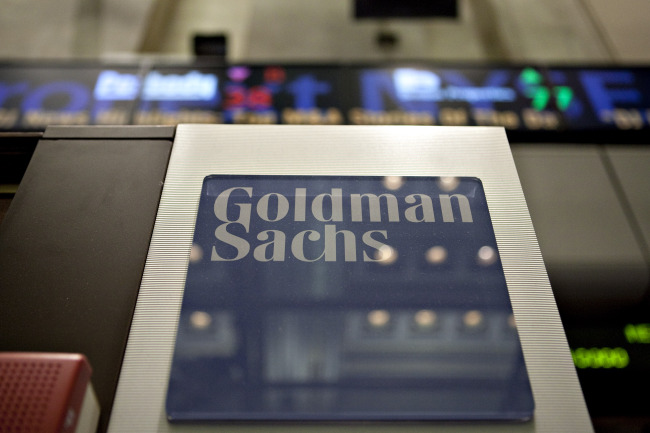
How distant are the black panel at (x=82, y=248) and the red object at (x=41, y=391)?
93 millimetres

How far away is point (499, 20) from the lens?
384cm

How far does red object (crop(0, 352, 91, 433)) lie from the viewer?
54 cm

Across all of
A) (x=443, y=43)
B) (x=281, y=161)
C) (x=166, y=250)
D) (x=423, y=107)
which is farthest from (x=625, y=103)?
(x=166, y=250)

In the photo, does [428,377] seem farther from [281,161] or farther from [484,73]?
[484,73]

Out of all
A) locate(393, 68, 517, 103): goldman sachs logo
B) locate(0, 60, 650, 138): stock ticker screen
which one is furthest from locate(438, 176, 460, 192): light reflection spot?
locate(393, 68, 517, 103): goldman sachs logo

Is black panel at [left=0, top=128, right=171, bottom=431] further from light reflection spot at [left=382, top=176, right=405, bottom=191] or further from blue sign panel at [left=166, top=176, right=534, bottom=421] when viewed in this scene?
light reflection spot at [left=382, top=176, right=405, bottom=191]

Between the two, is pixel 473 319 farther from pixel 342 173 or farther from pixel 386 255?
pixel 342 173

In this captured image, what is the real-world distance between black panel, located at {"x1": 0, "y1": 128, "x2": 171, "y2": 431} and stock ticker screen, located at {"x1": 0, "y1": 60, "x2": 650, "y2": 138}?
129 cm

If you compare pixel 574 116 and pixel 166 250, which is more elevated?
pixel 574 116

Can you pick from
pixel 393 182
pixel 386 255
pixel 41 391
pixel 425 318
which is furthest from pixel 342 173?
pixel 41 391

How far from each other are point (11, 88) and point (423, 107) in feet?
6.21

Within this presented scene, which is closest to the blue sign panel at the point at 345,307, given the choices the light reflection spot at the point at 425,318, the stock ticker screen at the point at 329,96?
the light reflection spot at the point at 425,318

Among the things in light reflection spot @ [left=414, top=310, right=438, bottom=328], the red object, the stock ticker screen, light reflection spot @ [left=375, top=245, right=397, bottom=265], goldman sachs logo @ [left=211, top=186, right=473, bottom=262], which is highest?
the stock ticker screen

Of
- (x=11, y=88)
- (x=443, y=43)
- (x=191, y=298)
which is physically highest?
(x=443, y=43)
